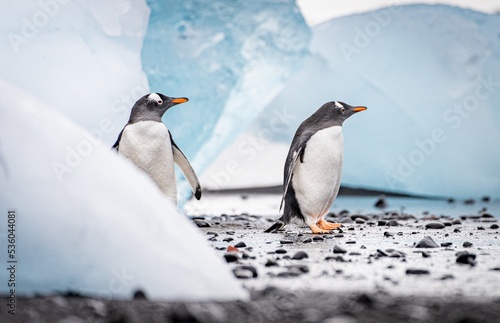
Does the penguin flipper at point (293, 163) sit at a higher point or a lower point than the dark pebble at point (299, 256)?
higher

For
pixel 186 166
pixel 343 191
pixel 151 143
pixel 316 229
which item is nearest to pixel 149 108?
pixel 151 143

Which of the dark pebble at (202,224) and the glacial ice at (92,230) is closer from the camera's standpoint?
the glacial ice at (92,230)

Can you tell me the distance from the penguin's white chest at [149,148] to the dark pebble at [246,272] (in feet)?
5.79

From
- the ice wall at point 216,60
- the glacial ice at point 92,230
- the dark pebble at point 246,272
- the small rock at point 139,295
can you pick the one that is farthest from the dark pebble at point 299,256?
the ice wall at point 216,60

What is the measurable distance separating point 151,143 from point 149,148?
29 mm

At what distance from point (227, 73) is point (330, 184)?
271 centimetres

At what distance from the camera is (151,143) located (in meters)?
4.06

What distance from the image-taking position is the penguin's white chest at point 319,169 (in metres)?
3.97

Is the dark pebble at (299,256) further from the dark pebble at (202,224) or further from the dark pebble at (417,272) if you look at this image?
the dark pebble at (202,224)

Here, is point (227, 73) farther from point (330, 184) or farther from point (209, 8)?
point (330, 184)

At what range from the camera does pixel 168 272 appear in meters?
1.96

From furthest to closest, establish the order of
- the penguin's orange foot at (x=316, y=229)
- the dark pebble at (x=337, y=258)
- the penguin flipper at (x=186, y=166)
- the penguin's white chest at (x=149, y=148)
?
the penguin flipper at (x=186, y=166)
the penguin's white chest at (x=149, y=148)
the penguin's orange foot at (x=316, y=229)
the dark pebble at (x=337, y=258)

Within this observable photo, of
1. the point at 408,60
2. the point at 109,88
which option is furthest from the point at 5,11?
the point at 408,60

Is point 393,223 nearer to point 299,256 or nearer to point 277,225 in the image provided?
point 277,225
